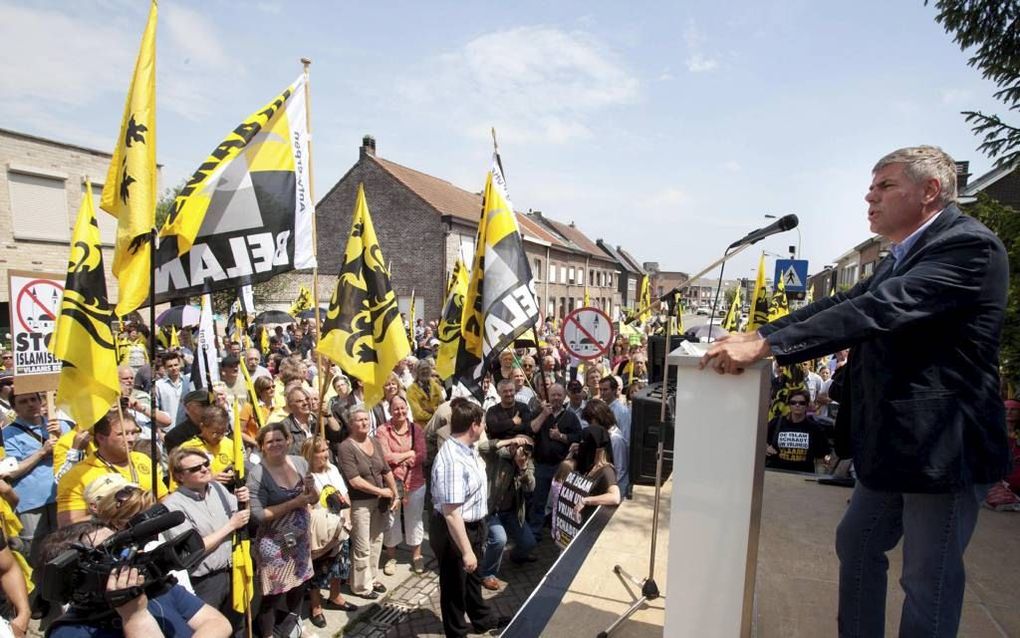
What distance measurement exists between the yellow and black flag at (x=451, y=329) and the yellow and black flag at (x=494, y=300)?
30 centimetres

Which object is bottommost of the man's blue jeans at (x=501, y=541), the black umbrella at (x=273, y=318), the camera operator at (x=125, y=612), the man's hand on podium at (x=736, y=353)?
the man's blue jeans at (x=501, y=541)

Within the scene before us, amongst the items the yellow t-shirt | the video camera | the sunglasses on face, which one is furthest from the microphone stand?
the yellow t-shirt

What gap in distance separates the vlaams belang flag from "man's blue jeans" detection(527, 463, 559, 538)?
3.34 meters

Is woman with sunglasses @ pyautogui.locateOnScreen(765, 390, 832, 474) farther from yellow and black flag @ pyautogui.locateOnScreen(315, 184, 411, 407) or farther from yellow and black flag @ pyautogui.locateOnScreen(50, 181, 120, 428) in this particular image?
yellow and black flag @ pyautogui.locateOnScreen(50, 181, 120, 428)

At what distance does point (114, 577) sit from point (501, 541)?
11.4ft

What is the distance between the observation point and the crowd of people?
3.62m

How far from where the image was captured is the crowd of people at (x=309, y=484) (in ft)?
11.9

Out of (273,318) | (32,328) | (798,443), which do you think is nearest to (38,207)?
(273,318)

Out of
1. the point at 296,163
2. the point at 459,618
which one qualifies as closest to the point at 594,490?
the point at 459,618

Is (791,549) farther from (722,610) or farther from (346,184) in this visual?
(346,184)

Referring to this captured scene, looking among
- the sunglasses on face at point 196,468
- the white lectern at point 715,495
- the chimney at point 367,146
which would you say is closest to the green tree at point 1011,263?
the white lectern at point 715,495

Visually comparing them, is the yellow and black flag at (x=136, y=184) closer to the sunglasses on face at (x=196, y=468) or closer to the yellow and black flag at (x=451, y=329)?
the sunglasses on face at (x=196, y=468)

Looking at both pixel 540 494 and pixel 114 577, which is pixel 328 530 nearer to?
pixel 114 577

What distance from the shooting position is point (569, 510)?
4797 millimetres
